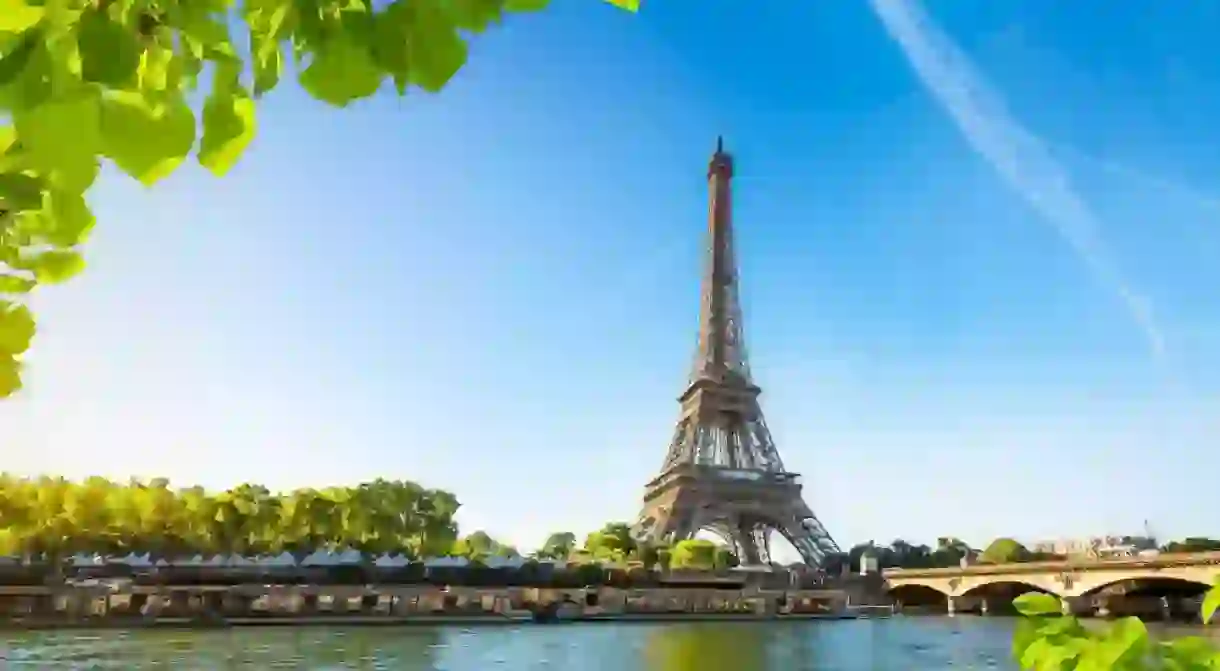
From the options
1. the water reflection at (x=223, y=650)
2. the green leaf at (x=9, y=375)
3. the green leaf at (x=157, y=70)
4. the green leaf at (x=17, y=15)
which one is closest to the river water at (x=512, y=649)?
the water reflection at (x=223, y=650)

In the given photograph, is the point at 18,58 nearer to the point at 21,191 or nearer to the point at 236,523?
the point at 21,191

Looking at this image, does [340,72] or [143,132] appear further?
[340,72]

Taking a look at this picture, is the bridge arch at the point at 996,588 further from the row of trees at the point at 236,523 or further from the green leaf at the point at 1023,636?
the green leaf at the point at 1023,636

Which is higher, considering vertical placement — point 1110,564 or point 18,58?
point 18,58

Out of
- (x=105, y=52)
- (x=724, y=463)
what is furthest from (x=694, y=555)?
(x=105, y=52)

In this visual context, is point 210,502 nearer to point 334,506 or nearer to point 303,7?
point 334,506

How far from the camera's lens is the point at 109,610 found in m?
48.1

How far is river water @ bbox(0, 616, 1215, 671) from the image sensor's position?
3180 cm

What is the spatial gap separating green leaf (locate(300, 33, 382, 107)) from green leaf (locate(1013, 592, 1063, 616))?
7.28 ft

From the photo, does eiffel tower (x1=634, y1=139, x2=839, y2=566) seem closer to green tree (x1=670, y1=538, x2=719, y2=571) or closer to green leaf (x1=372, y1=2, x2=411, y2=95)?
green tree (x1=670, y1=538, x2=719, y2=571)

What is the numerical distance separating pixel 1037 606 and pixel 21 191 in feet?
8.60

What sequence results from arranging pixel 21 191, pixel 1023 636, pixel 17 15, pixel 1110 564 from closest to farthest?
1. pixel 17 15
2. pixel 21 191
3. pixel 1023 636
4. pixel 1110 564

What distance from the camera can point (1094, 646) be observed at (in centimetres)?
263

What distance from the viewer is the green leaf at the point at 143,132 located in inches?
55.2
